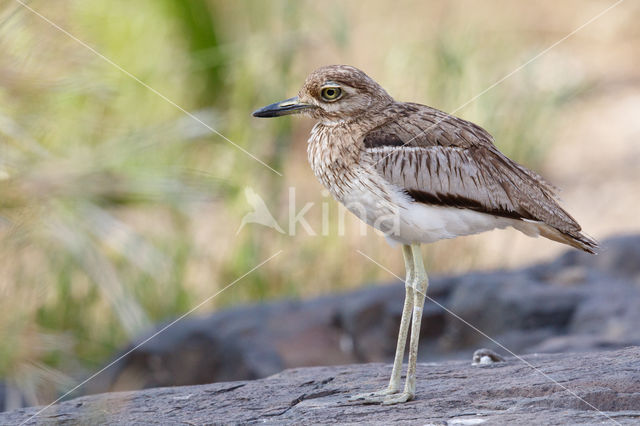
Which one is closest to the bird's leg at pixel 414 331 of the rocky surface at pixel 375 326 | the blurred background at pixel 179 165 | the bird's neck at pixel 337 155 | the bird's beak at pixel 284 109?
the bird's neck at pixel 337 155

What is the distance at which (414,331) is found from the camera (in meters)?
3.92

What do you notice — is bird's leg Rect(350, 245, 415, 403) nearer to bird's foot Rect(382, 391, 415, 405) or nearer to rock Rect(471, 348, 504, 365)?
bird's foot Rect(382, 391, 415, 405)

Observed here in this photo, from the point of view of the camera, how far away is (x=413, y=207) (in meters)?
3.80

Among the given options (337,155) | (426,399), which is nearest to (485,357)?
(426,399)

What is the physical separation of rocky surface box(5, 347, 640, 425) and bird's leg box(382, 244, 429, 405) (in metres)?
0.06

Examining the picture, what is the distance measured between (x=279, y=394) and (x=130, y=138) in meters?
1.75

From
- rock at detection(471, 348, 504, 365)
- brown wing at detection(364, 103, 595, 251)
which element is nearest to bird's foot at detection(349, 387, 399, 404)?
rock at detection(471, 348, 504, 365)

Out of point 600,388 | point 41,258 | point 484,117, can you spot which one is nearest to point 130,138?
point 41,258

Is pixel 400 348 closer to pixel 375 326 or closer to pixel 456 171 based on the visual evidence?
pixel 456 171

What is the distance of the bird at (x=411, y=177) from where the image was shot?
3.83 meters

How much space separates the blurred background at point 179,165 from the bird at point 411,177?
0.78 meters

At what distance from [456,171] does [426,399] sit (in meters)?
1.01

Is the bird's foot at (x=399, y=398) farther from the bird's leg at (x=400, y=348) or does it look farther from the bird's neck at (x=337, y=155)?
the bird's neck at (x=337, y=155)

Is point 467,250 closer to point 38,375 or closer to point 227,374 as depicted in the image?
point 227,374
